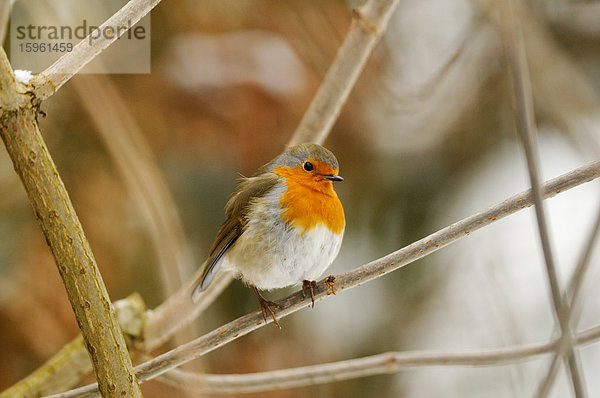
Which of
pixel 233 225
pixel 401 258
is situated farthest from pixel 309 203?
pixel 401 258

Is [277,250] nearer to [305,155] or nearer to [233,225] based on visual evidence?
[233,225]

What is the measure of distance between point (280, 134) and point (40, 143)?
2.07m

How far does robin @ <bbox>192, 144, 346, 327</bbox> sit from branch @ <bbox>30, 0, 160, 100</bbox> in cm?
90

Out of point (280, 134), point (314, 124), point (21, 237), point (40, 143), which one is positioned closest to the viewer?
point (40, 143)

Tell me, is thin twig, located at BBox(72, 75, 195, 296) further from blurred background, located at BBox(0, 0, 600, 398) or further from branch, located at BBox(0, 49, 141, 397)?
blurred background, located at BBox(0, 0, 600, 398)

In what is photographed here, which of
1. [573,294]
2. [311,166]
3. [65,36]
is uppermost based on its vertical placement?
[65,36]

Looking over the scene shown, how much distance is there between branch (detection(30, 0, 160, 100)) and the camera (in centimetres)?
110

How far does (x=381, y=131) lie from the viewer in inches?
134

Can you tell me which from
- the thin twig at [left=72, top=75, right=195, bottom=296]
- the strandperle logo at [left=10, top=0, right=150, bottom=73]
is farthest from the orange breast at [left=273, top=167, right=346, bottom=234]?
the strandperle logo at [left=10, top=0, right=150, bottom=73]

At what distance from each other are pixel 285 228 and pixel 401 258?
0.62 meters

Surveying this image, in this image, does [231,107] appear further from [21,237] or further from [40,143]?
[40,143]

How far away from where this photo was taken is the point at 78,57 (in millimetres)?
1159

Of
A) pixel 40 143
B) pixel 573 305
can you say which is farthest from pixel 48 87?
pixel 573 305

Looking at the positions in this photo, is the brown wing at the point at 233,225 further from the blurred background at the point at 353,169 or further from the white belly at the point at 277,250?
the blurred background at the point at 353,169
